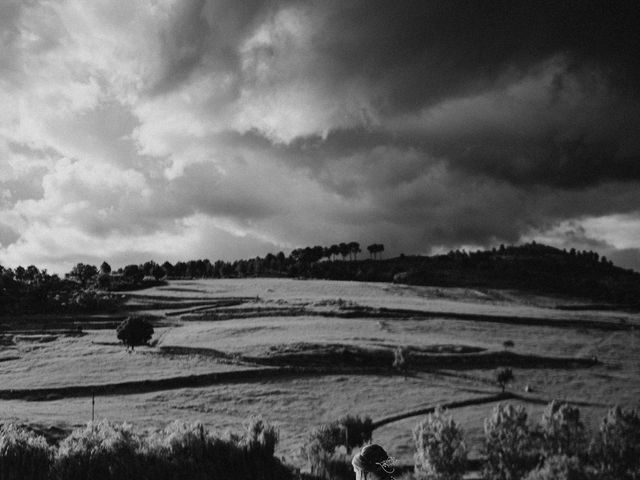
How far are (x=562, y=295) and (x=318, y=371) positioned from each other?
404ft

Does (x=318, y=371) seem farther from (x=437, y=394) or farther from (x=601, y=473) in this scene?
(x=601, y=473)

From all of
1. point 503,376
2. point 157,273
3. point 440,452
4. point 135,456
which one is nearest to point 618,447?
point 440,452

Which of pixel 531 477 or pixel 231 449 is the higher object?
pixel 231 449

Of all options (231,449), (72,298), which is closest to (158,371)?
(231,449)

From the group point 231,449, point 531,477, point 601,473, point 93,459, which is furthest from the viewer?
point 601,473

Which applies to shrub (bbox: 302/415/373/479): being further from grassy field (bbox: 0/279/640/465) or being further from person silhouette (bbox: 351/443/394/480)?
person silhouette (bbox: 351/443/394/480)

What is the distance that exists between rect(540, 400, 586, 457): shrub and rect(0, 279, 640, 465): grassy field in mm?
6956

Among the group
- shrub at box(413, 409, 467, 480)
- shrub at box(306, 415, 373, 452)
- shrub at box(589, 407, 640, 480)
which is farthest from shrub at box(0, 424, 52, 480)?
shrub at box(589, 407, 640, 480)

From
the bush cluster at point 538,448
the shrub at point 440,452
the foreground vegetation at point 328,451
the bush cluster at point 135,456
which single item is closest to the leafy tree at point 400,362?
the foreground vegetation at point 328,451

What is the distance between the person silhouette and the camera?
6480 millimetres

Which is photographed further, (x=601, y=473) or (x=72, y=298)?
(x=72, y=298)

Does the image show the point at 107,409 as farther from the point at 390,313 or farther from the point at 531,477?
the point at 390,313

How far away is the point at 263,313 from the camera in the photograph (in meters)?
117

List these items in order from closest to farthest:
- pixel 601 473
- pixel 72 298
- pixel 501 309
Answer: pixel 601 473 < pixel 501 309 < pixel 72 298
